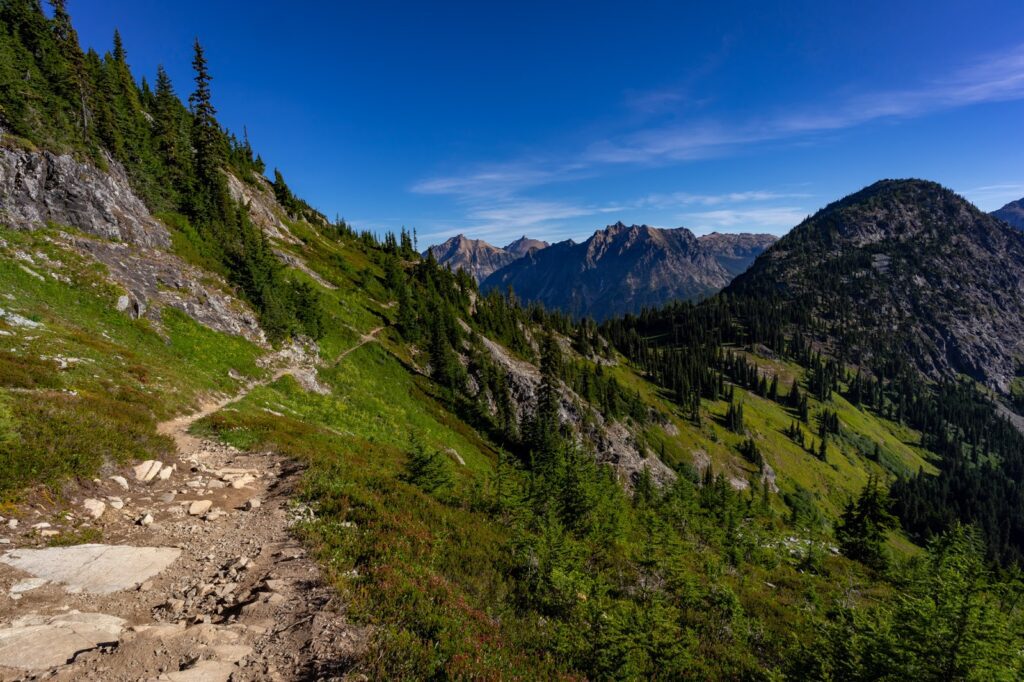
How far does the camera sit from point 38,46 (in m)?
47.8

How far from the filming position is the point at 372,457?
84.6ft

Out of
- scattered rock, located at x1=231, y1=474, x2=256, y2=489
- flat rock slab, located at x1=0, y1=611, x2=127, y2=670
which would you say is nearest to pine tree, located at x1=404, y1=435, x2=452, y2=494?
scattered rock, located at x1=231, y1=474, x2=256, y2=489

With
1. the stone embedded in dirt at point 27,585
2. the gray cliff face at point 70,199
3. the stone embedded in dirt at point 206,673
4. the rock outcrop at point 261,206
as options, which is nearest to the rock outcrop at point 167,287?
the gray cliff face at point 70,199

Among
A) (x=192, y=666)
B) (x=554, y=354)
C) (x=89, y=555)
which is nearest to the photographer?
(x=192, y=666)

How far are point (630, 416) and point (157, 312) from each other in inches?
4494

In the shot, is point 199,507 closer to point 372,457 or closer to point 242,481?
point 242,481

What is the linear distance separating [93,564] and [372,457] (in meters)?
16.1

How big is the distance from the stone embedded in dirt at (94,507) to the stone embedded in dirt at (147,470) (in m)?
2.16

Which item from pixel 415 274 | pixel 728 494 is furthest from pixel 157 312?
pixel 415 274

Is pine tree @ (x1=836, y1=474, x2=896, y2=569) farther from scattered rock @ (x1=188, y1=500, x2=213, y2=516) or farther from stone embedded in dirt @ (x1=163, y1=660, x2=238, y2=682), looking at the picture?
scattered rock @ (x1=188, y1=500, x2=213, y2=516)

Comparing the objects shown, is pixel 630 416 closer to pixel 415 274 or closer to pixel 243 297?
pixel 415 274

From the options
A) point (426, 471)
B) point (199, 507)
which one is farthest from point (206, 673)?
point (426, 471)

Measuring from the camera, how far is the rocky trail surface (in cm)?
734

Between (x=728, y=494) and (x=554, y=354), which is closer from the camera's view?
(x=728, y=494)
